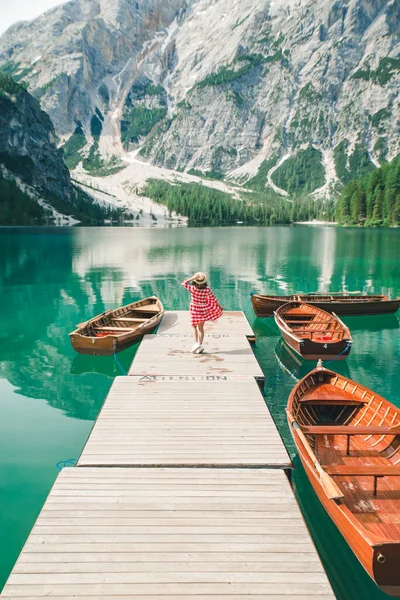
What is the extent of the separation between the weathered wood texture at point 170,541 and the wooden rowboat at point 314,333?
1123 centimetres

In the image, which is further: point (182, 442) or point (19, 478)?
point (19, 478)

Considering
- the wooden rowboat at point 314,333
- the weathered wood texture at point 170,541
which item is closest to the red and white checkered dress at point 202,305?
the wooden rowboat at point 314,333

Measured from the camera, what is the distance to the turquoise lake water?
9.85 m

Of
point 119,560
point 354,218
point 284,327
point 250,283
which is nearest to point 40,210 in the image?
point 354,218

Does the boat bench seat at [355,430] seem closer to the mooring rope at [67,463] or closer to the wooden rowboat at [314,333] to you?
the mooring rope at [67,463]

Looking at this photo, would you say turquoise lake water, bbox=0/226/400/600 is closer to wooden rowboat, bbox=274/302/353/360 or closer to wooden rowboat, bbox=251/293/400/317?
wooden rowboat, bbox=251/293/400/317

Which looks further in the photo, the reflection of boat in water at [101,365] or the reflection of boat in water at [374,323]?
the reflection of boat in water at [374,323]

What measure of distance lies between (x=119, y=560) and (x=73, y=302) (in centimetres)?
3103

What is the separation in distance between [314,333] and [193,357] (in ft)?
26.4

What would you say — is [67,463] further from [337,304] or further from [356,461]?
[337,304]

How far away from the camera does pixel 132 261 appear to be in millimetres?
64188

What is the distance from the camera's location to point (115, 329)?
849 inches

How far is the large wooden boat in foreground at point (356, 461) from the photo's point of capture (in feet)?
21.6

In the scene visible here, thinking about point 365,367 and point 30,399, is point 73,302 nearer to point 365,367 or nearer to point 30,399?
point 30,399
